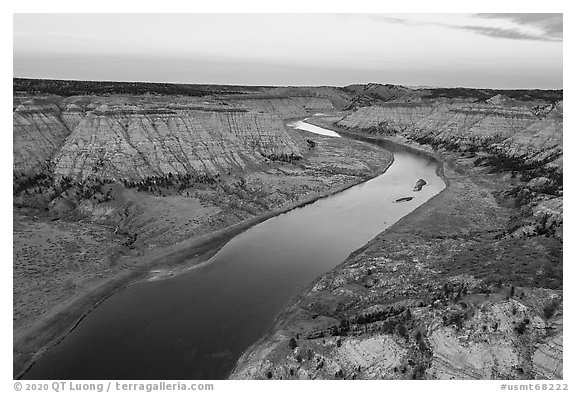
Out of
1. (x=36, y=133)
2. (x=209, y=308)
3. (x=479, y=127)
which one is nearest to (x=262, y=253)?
(x=209, y=308)

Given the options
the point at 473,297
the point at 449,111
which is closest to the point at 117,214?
the point at 473,297

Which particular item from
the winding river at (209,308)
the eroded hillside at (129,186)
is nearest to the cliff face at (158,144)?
the eroded hillside at (129,186)

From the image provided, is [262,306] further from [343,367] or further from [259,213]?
[259,213]

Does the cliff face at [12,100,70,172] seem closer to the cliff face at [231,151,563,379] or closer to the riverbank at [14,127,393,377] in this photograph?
the riverbank at [14,127,393,377]

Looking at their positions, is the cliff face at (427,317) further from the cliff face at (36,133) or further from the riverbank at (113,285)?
the cliff face at (36,133)

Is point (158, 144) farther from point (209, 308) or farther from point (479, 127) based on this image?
point (479, 127)

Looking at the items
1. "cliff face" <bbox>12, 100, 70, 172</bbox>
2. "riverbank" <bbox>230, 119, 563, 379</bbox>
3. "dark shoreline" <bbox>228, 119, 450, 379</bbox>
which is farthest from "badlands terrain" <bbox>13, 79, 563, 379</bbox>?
"dark shoreline" <bbox>228, 119, 450, 379</bbox>
